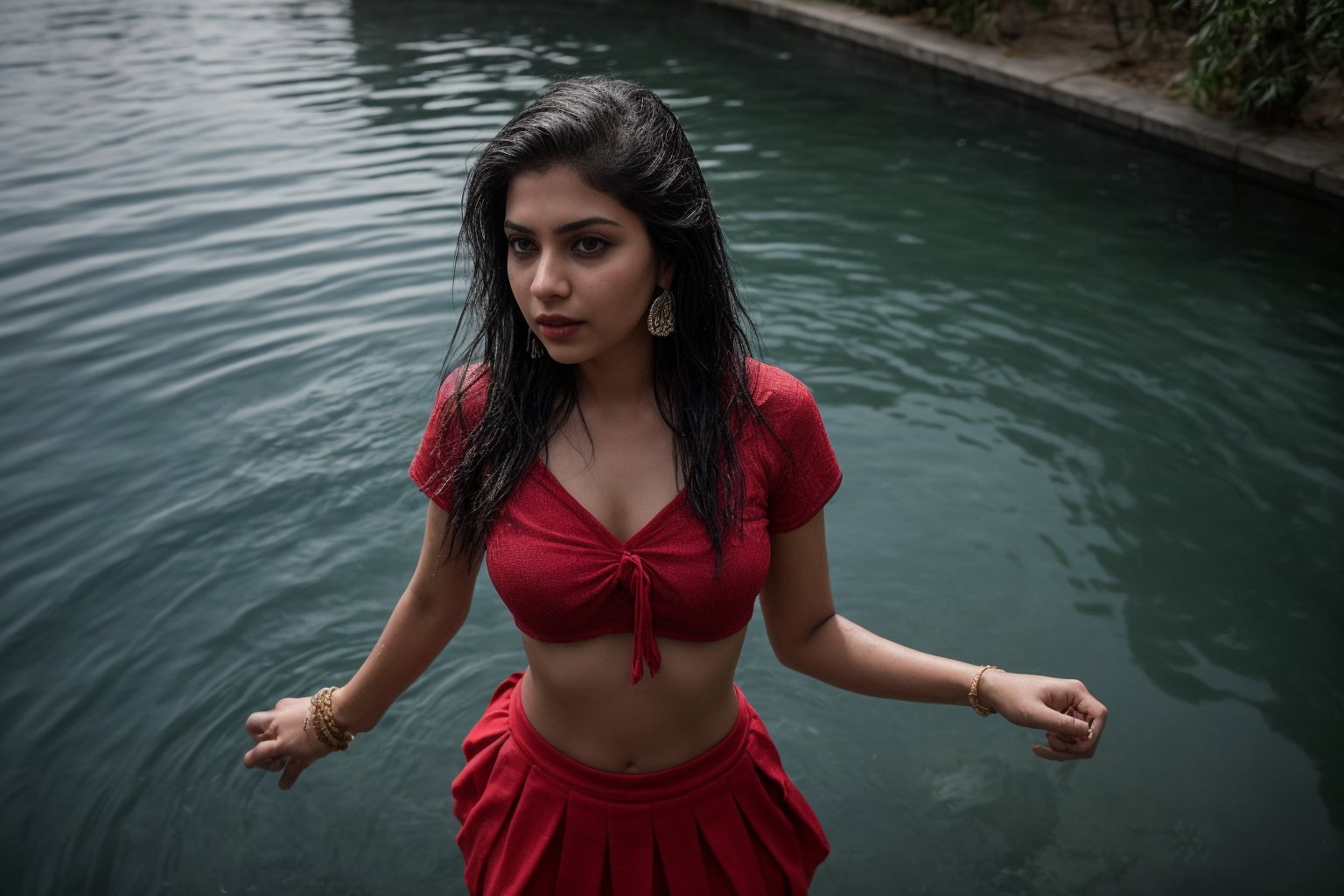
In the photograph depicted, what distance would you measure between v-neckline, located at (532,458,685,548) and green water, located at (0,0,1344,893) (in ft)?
5.58

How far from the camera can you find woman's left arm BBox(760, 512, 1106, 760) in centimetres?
182

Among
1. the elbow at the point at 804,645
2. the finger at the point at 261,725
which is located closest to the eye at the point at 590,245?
the elbow at the point at 804,645

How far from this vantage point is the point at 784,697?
12.2ft

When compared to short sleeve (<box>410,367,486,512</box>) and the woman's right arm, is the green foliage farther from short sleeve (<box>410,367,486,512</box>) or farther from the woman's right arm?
the woman's right arm

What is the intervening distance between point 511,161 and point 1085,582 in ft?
9.95

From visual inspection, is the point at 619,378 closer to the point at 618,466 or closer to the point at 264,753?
the point at 618,466

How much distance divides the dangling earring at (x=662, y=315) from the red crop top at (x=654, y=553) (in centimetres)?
16

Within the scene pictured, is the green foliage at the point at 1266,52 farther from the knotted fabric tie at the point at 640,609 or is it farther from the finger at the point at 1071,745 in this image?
the knotted fabric tie at the point at 640,609

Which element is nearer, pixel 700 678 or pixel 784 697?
pixel 700 678

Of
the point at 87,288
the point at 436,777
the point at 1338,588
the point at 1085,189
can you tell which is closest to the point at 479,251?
the point at 436,777

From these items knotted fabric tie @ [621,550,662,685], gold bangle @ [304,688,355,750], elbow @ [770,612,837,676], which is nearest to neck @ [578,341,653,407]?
knotted fabric tie @ [621,550,662,685]

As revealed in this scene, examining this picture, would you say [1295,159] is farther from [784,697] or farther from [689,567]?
[689,567]

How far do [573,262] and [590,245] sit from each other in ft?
0.12

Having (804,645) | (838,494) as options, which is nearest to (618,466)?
(804,645)
